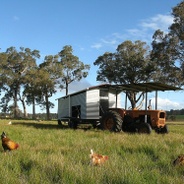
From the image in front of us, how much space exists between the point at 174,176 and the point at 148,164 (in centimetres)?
122

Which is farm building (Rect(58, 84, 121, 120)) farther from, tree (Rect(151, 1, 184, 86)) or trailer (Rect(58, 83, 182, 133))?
tree (Rect(151, 1, 184, 86))

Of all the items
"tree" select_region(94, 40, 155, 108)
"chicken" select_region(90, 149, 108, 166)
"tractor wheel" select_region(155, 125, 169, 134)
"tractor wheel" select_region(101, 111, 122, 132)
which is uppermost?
"tree" select_region(94, 40, 155, 108)

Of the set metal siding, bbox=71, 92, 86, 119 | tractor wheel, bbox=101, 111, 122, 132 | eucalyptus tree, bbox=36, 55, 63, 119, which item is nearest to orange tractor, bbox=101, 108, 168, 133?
tractor wheel, bbox=101, 111, 122, 132

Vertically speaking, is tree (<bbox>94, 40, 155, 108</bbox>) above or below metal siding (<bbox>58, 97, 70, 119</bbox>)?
above

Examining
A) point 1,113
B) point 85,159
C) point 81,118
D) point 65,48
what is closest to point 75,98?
point 81,118

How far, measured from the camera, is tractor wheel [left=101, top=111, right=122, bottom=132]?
16312 mm

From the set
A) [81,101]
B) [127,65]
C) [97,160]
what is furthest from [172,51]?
[97,160]

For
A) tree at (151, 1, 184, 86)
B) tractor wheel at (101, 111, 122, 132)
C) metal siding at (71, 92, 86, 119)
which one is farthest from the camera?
tree at (151, 1, 184, 86)

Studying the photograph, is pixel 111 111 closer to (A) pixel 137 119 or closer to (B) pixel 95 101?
(A) pixel 137 119

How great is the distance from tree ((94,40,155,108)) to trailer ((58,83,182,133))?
80.4ft

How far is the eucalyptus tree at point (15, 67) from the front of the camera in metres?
58.9

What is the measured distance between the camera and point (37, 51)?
63.0 meters

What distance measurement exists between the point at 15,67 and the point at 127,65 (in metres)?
22.6

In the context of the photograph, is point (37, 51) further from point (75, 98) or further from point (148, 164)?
point (148, 164)
